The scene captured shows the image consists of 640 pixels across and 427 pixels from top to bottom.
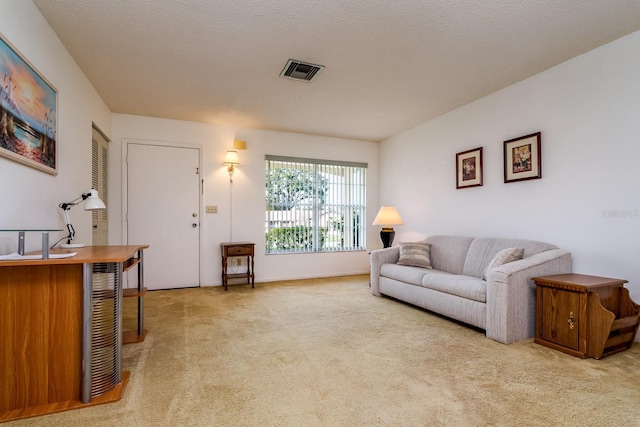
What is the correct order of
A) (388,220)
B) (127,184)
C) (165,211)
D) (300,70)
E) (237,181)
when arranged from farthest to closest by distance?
(237,181) < (388,220) < (165,211) < (127,184) < (300,70)

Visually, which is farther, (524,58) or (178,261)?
(178,261)

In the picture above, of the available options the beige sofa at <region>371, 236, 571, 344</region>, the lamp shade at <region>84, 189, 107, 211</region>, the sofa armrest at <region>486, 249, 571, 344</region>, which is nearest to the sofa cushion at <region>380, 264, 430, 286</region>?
the beige sofa at <region>371, 236, 571, 344</region>

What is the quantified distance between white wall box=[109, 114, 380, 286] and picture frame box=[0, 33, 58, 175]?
2116mm

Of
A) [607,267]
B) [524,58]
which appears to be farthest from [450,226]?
[524,58]

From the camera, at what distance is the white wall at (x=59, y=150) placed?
191 centimetres

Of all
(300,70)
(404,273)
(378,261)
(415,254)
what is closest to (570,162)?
(415,254)

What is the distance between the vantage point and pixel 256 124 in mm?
4906

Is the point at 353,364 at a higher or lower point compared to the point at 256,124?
lower

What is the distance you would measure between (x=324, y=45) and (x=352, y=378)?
2.53 meters

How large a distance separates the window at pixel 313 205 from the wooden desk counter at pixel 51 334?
136 inches

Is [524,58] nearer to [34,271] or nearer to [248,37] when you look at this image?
[248,37]

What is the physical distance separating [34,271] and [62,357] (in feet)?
1.59

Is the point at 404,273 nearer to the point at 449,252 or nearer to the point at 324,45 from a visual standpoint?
the point at 449,252

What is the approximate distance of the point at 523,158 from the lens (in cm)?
342
